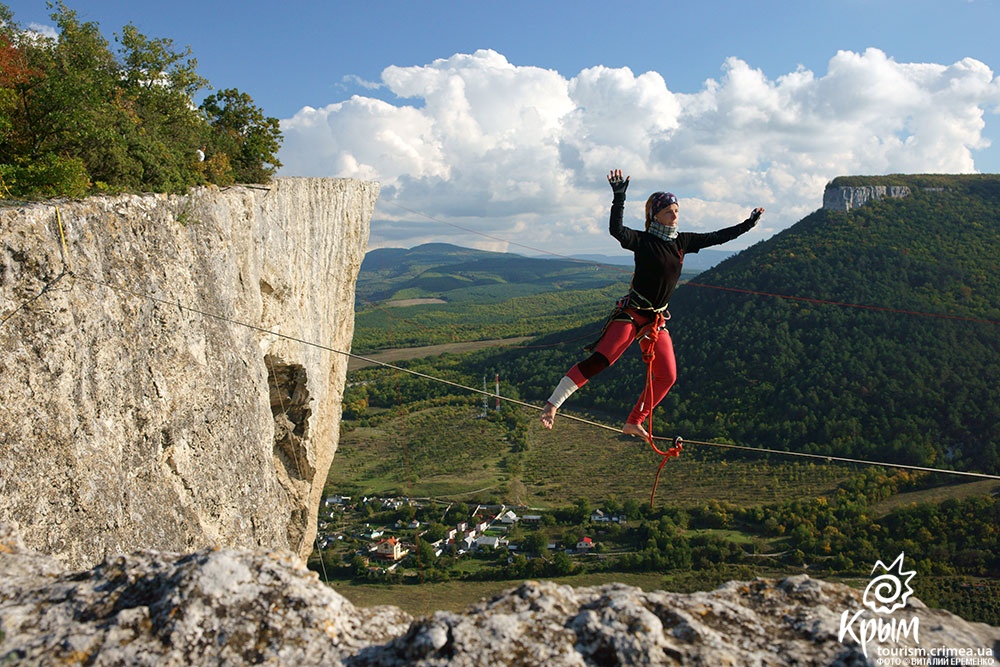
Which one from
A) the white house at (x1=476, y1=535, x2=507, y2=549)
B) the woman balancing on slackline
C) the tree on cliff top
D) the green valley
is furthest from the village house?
the woman balancing on slackline

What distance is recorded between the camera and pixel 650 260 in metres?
6.67

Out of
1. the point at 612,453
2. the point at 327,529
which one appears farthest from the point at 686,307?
the point at 327,529

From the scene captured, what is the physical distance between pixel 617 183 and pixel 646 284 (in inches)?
45.5

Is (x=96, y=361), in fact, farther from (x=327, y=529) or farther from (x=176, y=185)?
(x=327, y=529)

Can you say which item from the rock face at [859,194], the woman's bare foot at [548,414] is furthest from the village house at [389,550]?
the rock face at [859,194]

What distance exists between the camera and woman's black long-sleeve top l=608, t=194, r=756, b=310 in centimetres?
645

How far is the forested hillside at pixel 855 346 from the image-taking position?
40688mm

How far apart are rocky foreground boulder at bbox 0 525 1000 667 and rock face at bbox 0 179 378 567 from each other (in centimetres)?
295

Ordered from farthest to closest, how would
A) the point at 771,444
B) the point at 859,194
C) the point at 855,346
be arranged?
the point at 859,194 < the point at 855,346 < the point at 771,444

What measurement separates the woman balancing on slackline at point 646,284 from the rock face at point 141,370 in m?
4.06

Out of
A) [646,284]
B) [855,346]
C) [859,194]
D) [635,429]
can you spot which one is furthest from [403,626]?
[859,194]

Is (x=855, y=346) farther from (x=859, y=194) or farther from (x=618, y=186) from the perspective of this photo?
(x=618, y=186)

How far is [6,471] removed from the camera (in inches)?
230

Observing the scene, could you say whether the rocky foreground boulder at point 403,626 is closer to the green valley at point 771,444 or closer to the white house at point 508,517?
the green valley at point 771,444
